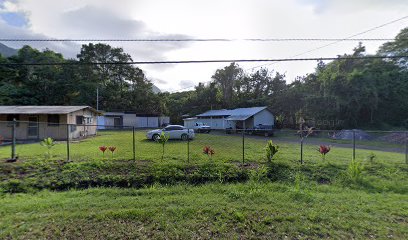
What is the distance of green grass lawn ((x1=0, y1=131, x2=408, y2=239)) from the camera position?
4266 millimetres

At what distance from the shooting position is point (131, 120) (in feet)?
164

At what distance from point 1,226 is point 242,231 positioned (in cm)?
433

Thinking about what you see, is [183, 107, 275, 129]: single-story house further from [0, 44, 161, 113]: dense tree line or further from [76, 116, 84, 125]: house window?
[76, 116, 84, 125]: house window

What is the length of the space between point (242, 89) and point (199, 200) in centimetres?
5307

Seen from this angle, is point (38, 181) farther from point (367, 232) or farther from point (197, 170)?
point (367, 232)

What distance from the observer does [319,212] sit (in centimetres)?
501

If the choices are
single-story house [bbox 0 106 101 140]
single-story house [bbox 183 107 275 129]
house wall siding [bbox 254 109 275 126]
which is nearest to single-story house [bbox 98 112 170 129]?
single-story house [bbox 183 107 275 129]

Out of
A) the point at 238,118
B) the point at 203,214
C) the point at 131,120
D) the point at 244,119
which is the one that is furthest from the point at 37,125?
the point at 131,120

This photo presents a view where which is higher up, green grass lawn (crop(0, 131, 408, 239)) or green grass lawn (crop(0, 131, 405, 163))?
green grass lawn (crop(0, 131, 405, 163))

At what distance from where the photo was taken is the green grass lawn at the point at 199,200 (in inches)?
168

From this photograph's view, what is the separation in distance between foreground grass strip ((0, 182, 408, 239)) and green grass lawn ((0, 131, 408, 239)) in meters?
0.02

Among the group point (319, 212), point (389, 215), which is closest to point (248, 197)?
point (319, 212)

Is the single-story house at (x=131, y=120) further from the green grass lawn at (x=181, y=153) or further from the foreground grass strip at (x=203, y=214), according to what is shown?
the foreground grass strip at (x=203, y=214)

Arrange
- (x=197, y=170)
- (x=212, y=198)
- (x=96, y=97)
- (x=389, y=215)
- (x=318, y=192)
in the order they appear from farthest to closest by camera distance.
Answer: (x=96, y=97) → (x=197, y=170) → (x=318, y=192) → (x=212, y=198) → (x=389, y=215)
